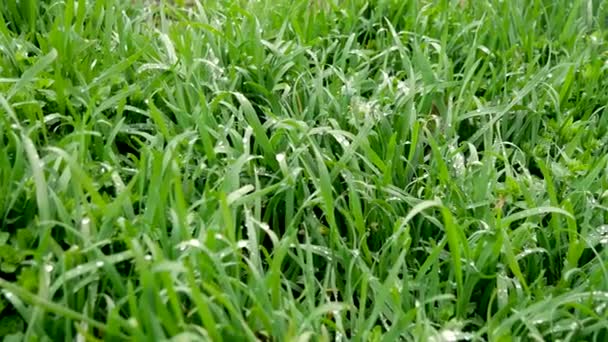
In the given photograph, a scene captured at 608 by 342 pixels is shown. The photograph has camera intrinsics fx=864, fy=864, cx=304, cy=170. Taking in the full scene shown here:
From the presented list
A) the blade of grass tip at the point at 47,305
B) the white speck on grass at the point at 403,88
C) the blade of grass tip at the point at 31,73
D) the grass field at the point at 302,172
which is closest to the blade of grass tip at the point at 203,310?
the grass field at the point at 302,172

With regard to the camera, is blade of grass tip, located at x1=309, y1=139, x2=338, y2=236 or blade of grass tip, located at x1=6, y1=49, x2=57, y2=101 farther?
blade of grass tip, located at x1=6, y1=49, x2=57, y2=101

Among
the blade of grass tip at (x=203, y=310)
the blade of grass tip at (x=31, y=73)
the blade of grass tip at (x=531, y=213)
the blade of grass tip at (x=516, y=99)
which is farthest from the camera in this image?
the blade of grass tip at (x=516, y=99)

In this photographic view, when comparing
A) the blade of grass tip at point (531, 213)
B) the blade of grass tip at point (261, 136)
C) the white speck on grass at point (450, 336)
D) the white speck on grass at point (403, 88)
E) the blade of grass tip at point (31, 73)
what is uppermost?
the blade of grass tip at point (31, 73)

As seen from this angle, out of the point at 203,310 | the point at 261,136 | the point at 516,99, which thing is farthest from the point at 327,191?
the point at 516,99

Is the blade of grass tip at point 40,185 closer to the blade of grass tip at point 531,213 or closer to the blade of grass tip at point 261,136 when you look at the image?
→ the blade of grass tip at point 261,136

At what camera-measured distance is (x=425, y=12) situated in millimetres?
2766

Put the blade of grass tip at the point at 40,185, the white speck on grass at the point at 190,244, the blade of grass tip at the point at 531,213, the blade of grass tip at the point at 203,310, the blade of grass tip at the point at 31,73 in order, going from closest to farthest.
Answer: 1. the blade of grass tip at the point at 203,310
2. the white speck on grass at the point at 190,244
3. the blade of grass tip at the point at 40,185
4. the blade of grass tip at the point at 531,213
5. the blade of grass tip at the point at 31,73

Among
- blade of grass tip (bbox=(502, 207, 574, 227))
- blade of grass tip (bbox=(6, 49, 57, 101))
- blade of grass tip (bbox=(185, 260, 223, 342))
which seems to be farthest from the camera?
blade of grass tip (bbox=(6, 49, 57, 101))

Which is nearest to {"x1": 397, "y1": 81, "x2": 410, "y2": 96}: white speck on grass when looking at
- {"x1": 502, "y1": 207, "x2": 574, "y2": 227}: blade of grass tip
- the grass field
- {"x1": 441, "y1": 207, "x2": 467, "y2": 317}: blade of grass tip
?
the grass field

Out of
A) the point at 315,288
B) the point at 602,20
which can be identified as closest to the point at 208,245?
the point at 315,288

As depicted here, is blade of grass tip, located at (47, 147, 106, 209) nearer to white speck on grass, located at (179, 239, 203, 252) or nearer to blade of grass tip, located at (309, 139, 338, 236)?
white speck on grass, located at (179, 239, 203, 252)

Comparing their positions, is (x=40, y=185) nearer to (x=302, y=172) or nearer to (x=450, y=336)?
(x=302, y=172)

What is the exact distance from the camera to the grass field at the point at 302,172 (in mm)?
1493

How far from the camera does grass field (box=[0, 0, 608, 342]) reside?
58.8 inches
